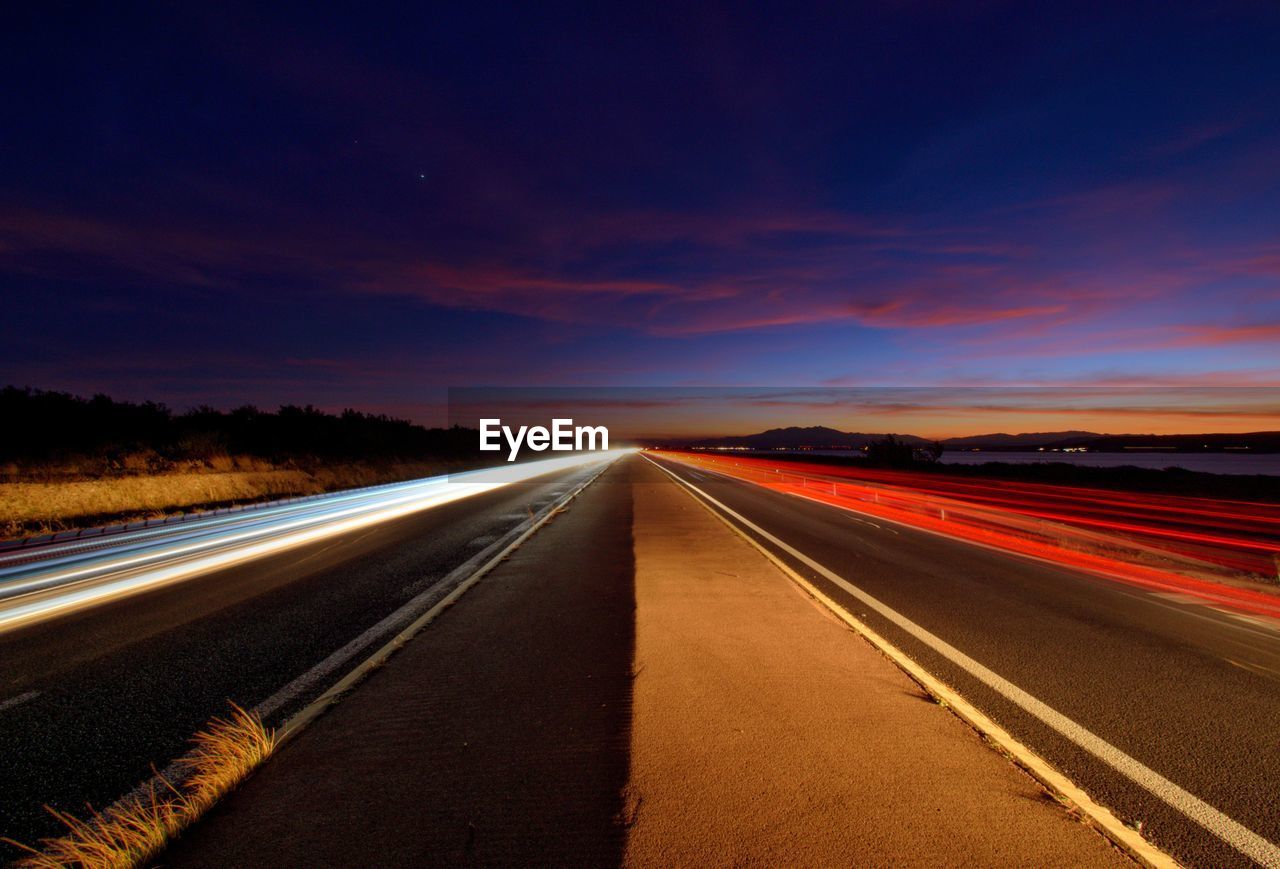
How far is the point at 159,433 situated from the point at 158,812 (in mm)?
34531

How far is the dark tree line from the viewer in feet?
72.0

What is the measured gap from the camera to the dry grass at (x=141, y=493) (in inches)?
580

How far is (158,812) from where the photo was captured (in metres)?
2.95

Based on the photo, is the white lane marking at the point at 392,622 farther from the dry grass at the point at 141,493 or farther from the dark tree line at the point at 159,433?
the dark tree line at the point at 159,433

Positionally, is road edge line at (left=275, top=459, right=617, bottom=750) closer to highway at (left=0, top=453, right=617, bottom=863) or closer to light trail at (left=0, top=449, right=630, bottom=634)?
highway at (left=0, top=453, right=617, bottom=863)

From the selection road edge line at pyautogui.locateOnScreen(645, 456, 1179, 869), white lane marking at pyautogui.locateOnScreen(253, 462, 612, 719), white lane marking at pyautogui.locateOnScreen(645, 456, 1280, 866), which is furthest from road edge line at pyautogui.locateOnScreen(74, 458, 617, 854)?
white lane marking at pyautogui.locateOnScreen(645, 456, 1280, 866)

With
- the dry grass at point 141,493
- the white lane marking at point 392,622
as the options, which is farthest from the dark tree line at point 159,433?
the white lane marking at point 392,622

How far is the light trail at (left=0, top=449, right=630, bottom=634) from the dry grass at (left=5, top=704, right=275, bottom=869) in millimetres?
5367

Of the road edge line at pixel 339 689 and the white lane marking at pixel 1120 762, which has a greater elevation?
the white lane marking at pixel 1120 762

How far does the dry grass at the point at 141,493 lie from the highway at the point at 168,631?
16.2 feet

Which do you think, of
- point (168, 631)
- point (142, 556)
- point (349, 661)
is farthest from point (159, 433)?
point (349, 661)

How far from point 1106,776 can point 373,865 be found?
13.0 ft

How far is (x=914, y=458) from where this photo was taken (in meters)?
75.1

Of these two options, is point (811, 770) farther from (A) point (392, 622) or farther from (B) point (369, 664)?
(A) point (392, 622)
